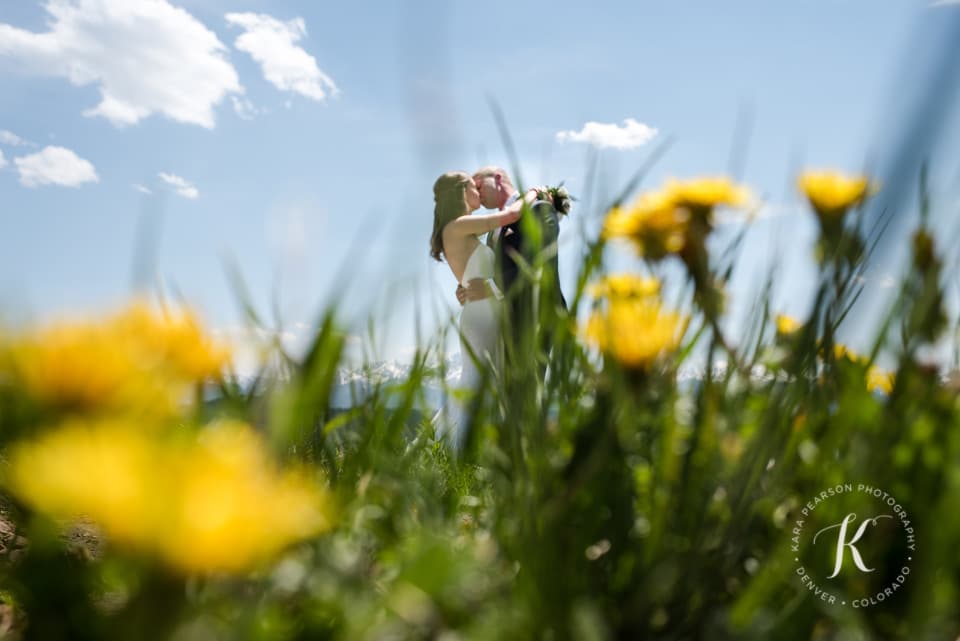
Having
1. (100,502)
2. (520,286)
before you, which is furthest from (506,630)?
(520,286)

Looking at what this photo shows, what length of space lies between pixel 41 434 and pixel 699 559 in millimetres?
457

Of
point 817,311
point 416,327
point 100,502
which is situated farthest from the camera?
point 416,327

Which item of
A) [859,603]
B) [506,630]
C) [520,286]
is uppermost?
[520,286]

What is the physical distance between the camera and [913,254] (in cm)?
62

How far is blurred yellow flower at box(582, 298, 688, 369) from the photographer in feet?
2.10

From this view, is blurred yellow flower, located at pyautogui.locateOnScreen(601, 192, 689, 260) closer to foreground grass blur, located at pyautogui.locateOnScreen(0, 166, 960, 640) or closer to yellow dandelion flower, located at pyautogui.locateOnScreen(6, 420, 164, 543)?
foreground grass blur, located at pyautogui.locateOnScreen(0, 166, 960, 640)

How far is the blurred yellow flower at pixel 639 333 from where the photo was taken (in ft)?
2.10

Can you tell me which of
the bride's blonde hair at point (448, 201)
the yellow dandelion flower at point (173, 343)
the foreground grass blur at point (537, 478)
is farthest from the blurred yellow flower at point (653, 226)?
the bride's blonde hair at point (448, 201)

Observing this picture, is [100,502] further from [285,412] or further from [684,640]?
[684,640]

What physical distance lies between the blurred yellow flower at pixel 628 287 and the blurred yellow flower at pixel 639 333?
0.16 ft

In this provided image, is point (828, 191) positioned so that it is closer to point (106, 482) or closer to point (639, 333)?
point (639, 333)

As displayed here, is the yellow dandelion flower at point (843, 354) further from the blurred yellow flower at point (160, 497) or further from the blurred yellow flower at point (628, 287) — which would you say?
the blurred yellow flower at point (160, 497)

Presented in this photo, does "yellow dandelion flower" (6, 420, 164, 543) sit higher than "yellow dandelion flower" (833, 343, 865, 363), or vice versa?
"yellow dandelion flower" (6, 420, 164, 543)

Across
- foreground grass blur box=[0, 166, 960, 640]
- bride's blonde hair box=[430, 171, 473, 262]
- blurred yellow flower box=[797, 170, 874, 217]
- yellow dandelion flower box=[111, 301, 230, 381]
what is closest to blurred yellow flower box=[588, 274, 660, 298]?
foreground grass blur box=[0, 166, 960, 640]
